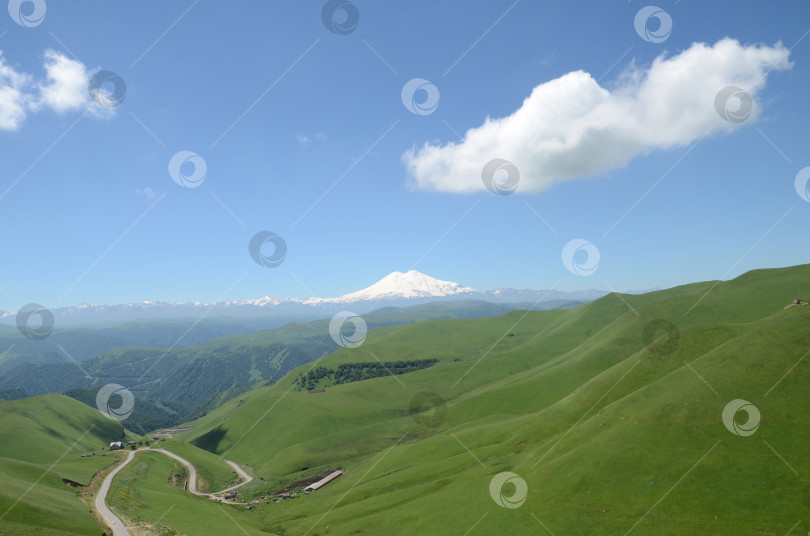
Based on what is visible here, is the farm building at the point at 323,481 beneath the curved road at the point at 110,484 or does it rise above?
beneath

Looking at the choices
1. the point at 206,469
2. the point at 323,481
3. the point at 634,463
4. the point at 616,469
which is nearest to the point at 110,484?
the point at 323,481

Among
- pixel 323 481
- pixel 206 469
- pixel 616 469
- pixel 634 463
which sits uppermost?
pixel 206 469

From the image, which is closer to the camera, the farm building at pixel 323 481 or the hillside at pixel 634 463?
the hillside at pixel 634 463

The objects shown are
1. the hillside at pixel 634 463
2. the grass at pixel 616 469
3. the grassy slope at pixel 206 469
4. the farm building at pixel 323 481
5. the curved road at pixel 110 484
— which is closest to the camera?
the hillside at pixel 634 463

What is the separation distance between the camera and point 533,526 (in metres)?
49.8

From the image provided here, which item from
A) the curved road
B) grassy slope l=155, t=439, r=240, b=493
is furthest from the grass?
grassy slope l=155, t=439, r=240, b=493

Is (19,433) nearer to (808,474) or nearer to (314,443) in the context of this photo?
(314,443)

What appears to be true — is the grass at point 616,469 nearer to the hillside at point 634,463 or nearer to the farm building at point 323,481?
the hillside at point 634,463

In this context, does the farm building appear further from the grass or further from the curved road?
the curved road

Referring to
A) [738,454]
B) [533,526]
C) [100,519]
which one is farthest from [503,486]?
[100,519]

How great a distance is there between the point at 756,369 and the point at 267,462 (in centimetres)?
15873

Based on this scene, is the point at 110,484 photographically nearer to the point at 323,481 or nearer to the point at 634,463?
the point at 323,481

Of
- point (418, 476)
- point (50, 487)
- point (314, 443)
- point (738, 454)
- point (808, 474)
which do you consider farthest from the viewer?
point (314, 443)

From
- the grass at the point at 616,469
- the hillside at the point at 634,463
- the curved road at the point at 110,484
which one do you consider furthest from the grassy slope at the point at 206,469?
the hillside at the point at 634,463
